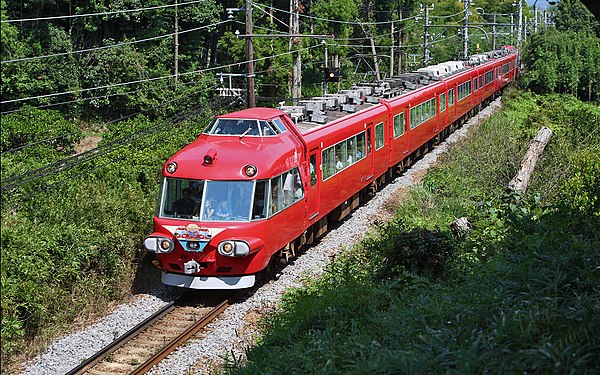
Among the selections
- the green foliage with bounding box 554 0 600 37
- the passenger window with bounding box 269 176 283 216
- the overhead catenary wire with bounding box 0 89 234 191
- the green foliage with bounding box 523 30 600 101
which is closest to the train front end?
the passenger window with bounding box 269 176 283 216

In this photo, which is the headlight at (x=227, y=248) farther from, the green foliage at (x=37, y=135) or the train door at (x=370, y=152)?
the train door at (x=370, y=152)

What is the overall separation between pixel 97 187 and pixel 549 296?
8.95m

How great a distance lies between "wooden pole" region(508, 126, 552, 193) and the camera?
17.5m

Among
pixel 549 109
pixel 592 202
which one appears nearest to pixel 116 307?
pixel 592 202

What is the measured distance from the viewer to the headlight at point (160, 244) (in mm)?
11477

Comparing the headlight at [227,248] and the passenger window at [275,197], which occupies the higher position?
the passenger window at [275,197]

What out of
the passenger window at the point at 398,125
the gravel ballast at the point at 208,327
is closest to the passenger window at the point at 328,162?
the gravel ballast at the point at 208,327

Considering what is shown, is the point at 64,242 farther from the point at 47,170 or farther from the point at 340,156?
the point at 340,156

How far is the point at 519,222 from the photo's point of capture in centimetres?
1229

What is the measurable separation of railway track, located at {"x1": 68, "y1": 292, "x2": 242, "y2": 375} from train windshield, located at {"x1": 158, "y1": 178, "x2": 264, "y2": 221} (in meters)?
1.43

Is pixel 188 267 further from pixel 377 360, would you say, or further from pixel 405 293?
pixel 377 360

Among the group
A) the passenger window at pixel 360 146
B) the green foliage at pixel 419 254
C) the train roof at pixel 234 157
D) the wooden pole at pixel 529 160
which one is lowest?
the green foliage at pixel 419 254

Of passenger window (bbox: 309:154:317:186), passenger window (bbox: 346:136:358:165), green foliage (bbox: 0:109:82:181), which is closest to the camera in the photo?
passenger window (bbox: 309:154:317:186)

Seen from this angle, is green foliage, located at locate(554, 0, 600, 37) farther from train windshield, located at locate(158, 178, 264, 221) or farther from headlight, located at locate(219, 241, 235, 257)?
headlight, located at locate(219, 241, 235, 257)
